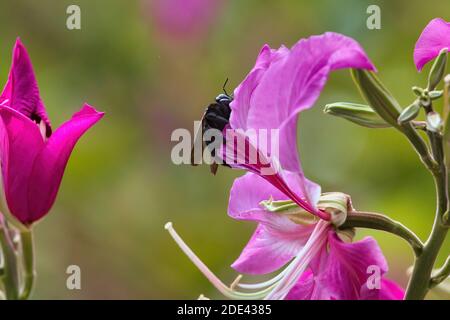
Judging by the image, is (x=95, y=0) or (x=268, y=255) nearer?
(x=268, y=255)

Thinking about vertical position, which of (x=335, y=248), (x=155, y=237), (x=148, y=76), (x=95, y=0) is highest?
(x=95, y=0)

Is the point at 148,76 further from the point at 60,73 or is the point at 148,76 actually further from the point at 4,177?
the point at 4,177

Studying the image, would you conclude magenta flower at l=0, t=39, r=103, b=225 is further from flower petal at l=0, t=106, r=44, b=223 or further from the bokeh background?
the bokeh background

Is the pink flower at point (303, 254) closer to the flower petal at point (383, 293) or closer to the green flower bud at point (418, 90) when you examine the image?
the flower petal at point (383, 293)

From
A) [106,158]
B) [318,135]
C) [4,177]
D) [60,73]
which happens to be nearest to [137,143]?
[106,158]
